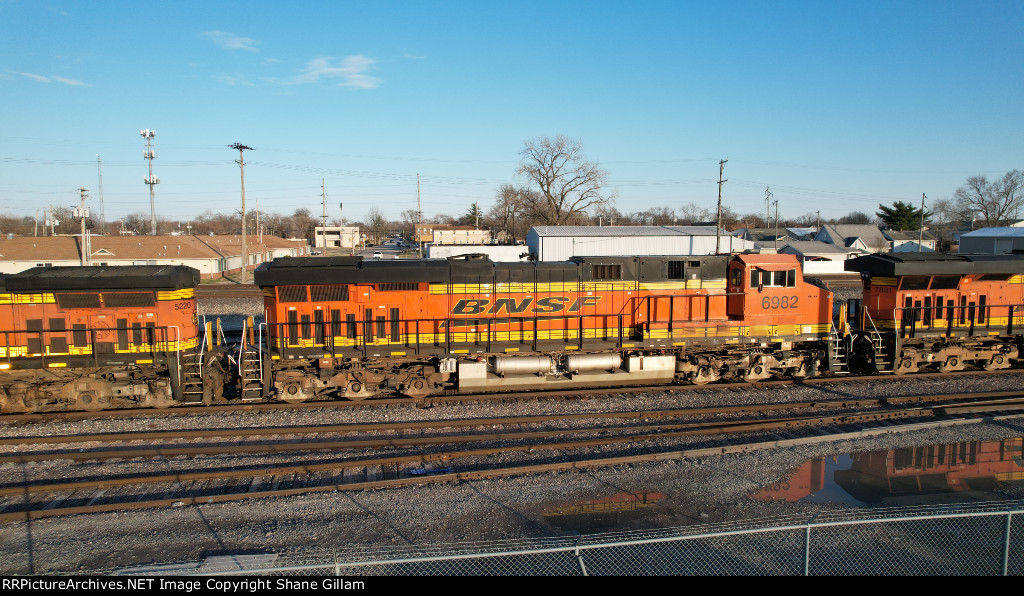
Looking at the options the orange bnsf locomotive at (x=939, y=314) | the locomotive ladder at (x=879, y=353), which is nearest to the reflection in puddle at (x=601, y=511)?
the locomotive ladder at (x=879, y=353)

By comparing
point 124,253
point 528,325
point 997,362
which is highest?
point 124,253

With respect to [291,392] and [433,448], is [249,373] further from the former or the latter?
[433,448]

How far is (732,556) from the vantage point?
248 inches

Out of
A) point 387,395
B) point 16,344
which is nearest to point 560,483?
point 387,395

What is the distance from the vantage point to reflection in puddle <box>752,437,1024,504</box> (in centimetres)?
830

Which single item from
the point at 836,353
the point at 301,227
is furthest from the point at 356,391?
the point at 301,227

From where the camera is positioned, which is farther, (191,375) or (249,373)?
(191,375)

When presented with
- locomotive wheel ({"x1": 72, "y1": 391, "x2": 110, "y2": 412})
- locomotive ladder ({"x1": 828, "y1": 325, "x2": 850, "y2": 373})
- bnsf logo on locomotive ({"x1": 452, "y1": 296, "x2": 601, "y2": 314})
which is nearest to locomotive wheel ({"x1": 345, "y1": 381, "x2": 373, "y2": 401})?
bnsf logo on locomotive ({"x1": 452, "y1": 296, "x2": 601, "y2": 314})

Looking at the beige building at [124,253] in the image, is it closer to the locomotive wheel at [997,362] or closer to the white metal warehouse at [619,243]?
the white metal warehouse at [619,243]

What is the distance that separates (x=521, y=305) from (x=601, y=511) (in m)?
6.83

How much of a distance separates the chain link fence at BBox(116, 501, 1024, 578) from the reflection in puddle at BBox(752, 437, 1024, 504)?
45.6 inches

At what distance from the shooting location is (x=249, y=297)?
Answer: 86.4 feet

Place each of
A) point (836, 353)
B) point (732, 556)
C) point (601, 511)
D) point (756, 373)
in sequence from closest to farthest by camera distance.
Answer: point (732, 556)
point (601, 511)
point (756, 373)
point (836, 353)

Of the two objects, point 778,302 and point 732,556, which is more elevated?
point 778,302
